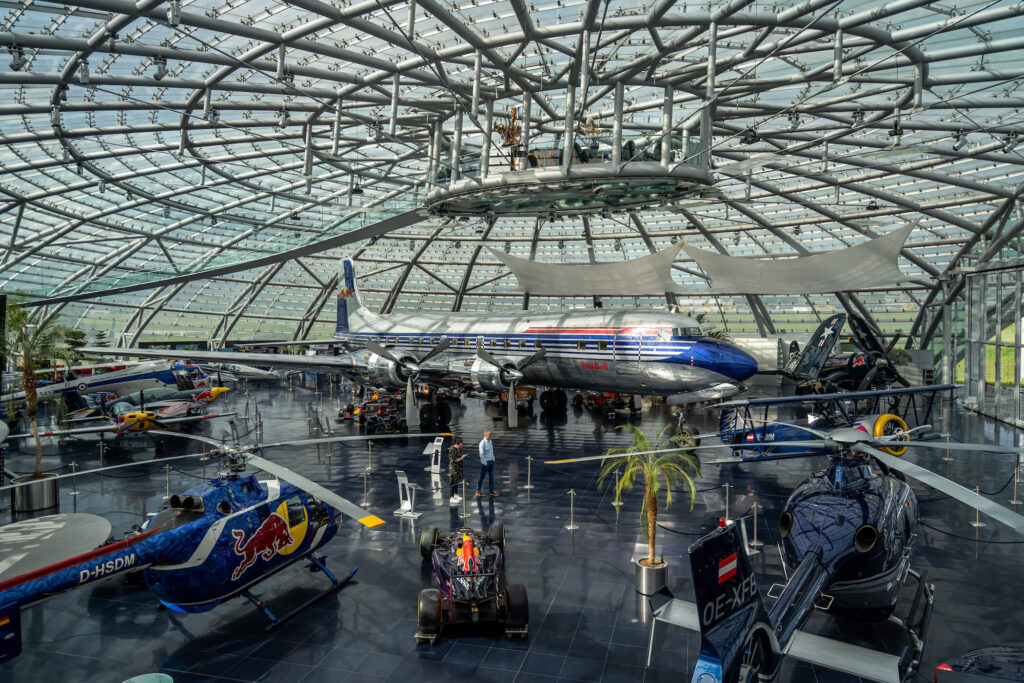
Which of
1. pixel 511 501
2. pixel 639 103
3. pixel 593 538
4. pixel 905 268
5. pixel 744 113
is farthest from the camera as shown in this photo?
pixel 905 268

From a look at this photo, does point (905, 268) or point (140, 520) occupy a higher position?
point (905, 268)

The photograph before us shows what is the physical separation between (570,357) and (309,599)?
18.2 metres

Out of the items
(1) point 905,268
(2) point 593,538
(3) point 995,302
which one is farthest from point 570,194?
(1) point 905,268

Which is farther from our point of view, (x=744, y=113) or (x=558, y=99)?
(x=558, y=99)

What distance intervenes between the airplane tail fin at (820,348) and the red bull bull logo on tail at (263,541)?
103 feet

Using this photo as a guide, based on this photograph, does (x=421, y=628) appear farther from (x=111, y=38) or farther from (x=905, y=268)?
(x=905, y=268)

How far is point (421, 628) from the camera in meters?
9.70

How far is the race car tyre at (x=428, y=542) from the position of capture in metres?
12.5

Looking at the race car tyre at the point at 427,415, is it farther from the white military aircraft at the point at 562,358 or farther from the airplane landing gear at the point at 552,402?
the airplane landing gear at the point at 552,402

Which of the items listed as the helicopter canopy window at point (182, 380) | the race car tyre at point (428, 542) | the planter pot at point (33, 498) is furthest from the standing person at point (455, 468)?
the helicopter canopy window at point (182, 380)

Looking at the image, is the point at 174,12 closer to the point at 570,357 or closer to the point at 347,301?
the point at 570,357

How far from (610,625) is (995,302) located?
3352 cm

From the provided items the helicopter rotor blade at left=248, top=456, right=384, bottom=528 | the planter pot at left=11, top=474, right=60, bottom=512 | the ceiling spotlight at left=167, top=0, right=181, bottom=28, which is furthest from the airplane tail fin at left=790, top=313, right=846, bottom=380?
the planter pot at left=11, top=474, right=60, bottom=512

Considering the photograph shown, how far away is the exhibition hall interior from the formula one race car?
66 mm
